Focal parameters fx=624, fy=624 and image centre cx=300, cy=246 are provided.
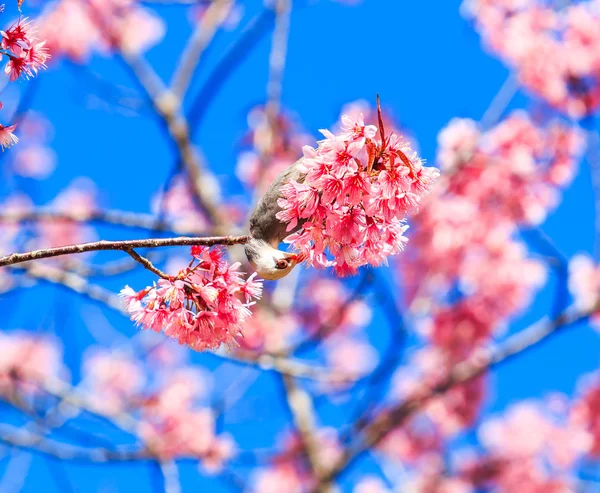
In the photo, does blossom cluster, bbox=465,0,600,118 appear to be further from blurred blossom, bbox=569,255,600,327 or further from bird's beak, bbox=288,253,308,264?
bird's beak, bbox=288,253,308,264

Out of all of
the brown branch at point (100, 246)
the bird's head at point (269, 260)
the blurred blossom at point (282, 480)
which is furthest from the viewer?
the blurred blossom at point (282, 480)

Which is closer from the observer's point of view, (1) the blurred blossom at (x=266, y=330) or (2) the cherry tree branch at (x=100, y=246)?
(2) the cherry tree branch at (x=100, y=246)

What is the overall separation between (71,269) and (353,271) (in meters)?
2.58

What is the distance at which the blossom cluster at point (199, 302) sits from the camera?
1260 mm

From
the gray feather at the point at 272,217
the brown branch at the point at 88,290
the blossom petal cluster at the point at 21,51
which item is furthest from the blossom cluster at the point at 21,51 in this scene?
the brown branch at the point at 88,290

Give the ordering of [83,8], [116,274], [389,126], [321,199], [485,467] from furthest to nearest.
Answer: [485,467], [83,8], [389,126], [116,274], [321,199]

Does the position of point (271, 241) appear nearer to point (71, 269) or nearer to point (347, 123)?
point (347, 123)

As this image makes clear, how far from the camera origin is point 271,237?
4.10ft

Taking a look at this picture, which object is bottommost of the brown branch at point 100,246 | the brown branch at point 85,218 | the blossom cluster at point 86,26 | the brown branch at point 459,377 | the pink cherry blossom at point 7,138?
the brown branch at point 100,246

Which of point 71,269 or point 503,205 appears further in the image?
point 503,205

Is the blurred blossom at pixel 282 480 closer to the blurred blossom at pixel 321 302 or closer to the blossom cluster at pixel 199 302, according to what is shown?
the blurred blossom at pixel 321 302

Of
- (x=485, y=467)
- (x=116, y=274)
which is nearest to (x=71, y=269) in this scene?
(x=116, y=274)

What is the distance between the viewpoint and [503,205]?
5.68 metres

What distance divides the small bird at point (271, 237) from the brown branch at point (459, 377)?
9.66ft
